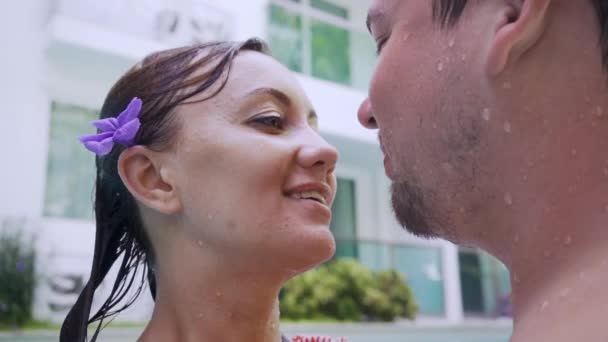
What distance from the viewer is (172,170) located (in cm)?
156

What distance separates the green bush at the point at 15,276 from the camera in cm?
390

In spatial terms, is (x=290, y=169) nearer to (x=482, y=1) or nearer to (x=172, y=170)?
(x=172, y=170)

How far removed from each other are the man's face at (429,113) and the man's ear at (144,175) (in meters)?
0.70

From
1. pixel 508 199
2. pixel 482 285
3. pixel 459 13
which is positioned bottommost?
pixel 482 285

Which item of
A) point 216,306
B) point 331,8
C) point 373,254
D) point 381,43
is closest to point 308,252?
point 216,306

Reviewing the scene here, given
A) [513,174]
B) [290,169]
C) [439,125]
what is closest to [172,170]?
[290,169]

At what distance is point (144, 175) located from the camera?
159cm

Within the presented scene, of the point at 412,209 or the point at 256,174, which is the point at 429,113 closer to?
the point at 412,209

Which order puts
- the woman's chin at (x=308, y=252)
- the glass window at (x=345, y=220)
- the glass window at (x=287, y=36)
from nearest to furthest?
the woman's chin at (x=308, y=252) < the glass window at (x=287, y=36) < the glass window at (x=345, y=220)

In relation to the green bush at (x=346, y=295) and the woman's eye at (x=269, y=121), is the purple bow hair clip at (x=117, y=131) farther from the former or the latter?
the green bush at (x=346, y=295)

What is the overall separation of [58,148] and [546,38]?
4.33m

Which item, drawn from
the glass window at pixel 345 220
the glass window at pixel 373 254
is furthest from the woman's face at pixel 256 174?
the glass window at pixel 373 254

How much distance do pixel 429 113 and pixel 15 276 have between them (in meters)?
3.86

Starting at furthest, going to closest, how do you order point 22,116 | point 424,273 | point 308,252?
point 424,273, point 22,116, point 308,252
